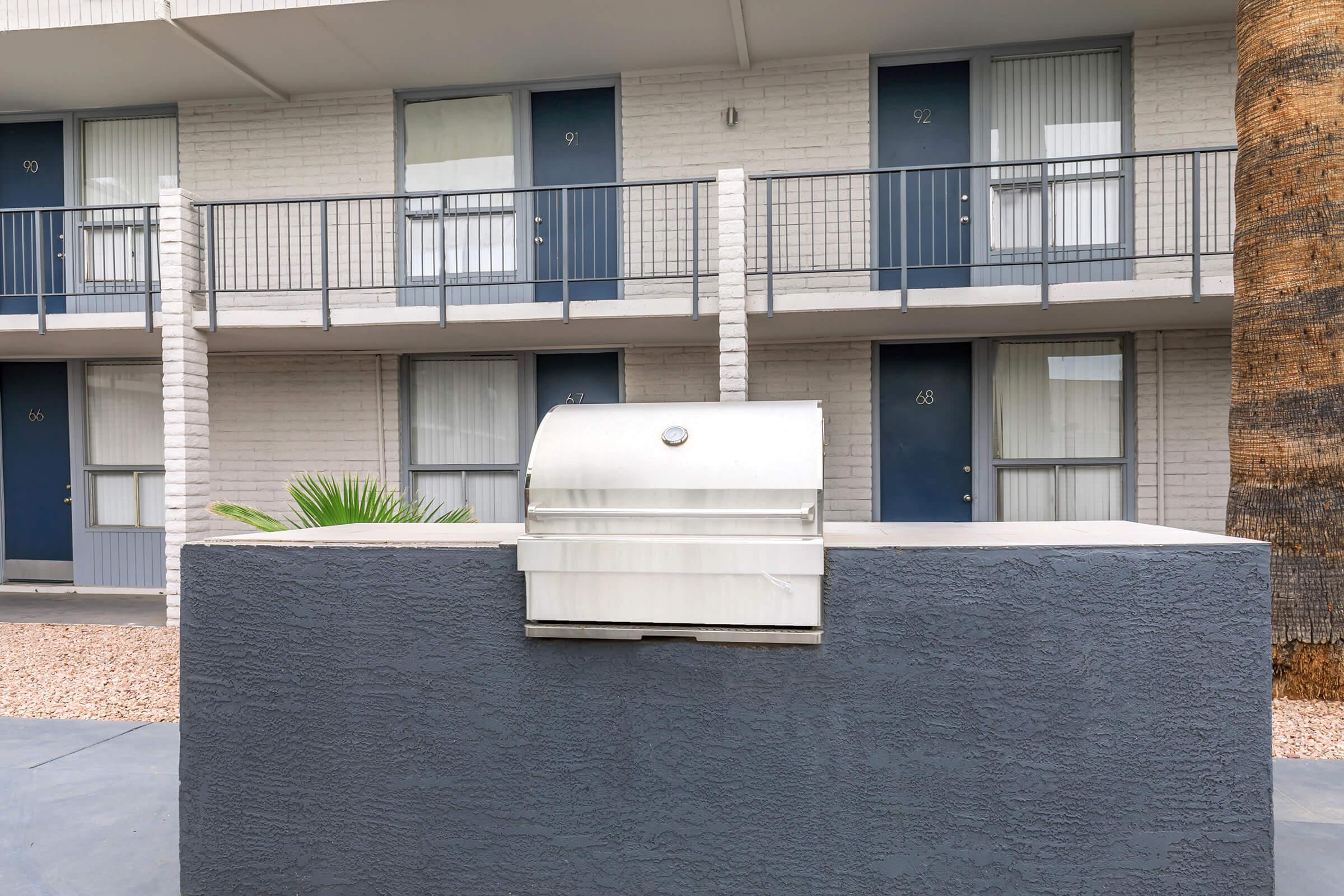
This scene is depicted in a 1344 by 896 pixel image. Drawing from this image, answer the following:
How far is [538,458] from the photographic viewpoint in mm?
2465

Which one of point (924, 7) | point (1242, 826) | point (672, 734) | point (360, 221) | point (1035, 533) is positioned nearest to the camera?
point (1242, 826)

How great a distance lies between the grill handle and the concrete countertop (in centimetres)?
13

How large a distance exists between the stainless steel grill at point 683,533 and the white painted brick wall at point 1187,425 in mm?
7230

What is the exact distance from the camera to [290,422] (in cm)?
941

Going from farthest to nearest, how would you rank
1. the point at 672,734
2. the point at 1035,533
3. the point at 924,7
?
the point at 924,7, the point at 1035,533, the point at 672,734

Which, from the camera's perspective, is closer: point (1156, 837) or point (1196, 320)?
point (1156, 837)

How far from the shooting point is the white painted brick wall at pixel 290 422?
366 inches

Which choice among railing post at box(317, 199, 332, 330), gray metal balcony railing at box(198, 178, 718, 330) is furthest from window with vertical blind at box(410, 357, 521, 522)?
railing post at box(317, 199, 332, 330)

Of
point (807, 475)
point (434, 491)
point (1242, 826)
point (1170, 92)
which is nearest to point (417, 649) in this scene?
point (807, 475)

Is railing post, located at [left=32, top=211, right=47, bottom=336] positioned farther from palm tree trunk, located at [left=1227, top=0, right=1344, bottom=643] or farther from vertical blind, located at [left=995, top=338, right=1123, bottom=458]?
palm tree trunk, located at [left=1227, top=0, right=1344, bottom=643]

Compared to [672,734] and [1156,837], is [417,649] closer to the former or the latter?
[672,734]

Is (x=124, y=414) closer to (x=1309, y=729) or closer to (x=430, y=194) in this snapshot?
(x=430, y=194)

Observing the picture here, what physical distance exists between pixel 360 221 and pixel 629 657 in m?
8.10

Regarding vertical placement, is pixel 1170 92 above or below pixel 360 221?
above
